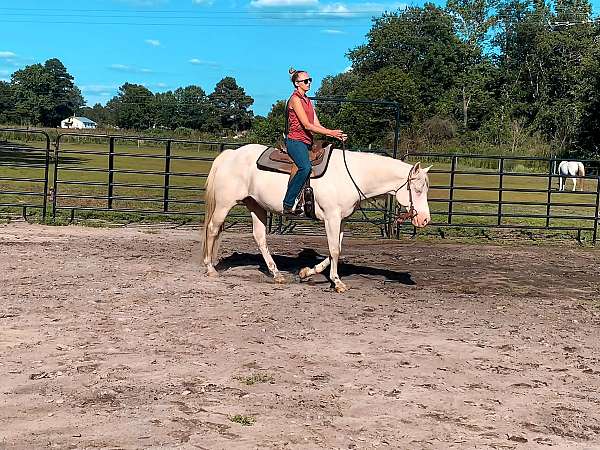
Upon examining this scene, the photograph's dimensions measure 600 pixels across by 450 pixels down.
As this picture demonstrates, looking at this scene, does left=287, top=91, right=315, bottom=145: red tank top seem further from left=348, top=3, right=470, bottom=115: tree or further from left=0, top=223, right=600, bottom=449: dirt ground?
left=348, top=3, right=470, bottom=115: tree

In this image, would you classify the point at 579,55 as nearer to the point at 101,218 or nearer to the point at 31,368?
the point at 101,218

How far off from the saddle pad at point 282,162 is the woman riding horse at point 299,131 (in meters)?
0.13

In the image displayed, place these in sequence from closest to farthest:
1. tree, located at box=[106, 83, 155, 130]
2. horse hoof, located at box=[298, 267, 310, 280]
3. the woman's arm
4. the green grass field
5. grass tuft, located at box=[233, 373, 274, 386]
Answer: grass tuft, located at box=[233, 373, 274, 386]
the woman's arm
horse hoof, located at box=[298, 267, 310, 280]
the green grass field
tree, located at box=[106, 83, 155, 130]

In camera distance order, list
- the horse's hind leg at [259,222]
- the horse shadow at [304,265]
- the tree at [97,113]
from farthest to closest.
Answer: the tree at [97,113]
the horse shadow at [304,265]
the horse's hind leg at [259,222]

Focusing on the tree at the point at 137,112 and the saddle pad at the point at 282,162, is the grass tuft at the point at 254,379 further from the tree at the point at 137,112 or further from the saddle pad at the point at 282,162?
the tree at the point at 137,112

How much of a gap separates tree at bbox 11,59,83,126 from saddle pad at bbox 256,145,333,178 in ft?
319

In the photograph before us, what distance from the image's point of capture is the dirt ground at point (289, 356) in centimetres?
363

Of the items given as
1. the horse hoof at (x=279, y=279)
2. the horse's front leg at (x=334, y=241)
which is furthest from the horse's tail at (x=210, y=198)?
the horse's front leg at (x=334, y=241)

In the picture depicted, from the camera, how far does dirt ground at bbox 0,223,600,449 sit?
3631 millimetres

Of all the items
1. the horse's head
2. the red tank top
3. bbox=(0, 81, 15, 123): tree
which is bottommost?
the horse's head

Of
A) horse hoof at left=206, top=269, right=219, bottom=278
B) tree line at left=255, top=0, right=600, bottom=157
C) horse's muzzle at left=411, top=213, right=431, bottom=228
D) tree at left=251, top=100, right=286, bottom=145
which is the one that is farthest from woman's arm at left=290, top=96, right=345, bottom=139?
tree line at left=255, top=0, right=600, bottom=157

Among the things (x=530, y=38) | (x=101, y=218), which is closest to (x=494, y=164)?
(x=101, y=218)

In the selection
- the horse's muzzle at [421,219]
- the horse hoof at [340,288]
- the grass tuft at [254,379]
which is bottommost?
the grass tuft at [254,379]

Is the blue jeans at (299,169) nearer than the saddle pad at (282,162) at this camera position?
Yes
